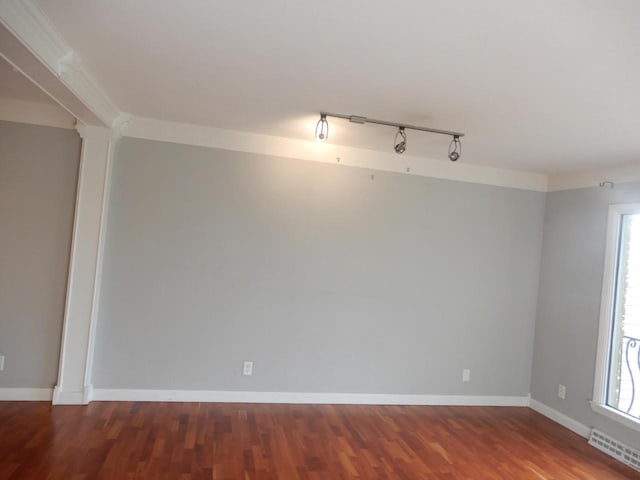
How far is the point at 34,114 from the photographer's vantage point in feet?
11.1

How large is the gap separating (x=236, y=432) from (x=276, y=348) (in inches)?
32.6

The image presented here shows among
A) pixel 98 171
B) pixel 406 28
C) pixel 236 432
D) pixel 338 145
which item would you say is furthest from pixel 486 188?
pixel 98 171

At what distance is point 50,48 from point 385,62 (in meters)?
1.68

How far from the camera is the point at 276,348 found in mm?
3803

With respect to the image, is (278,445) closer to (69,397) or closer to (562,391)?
(69,397)

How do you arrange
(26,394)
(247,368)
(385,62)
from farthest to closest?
(247,368) < (26,394) < (385,62)

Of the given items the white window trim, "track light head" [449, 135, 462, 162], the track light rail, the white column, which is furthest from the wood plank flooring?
the track light rail

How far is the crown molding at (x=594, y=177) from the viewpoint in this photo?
11.5ft

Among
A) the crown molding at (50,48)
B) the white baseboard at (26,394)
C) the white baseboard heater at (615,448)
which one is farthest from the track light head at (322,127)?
the white baseboard heater at (615,448)

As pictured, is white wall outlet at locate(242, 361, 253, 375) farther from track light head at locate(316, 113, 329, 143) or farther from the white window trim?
the white window trim

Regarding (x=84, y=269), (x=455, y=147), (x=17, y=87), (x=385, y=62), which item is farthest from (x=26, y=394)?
(x=455, y=147)

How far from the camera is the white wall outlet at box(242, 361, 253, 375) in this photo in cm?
374

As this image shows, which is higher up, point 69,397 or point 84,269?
point 84,269

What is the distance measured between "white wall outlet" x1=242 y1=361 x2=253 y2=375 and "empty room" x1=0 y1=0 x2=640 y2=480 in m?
0.04
